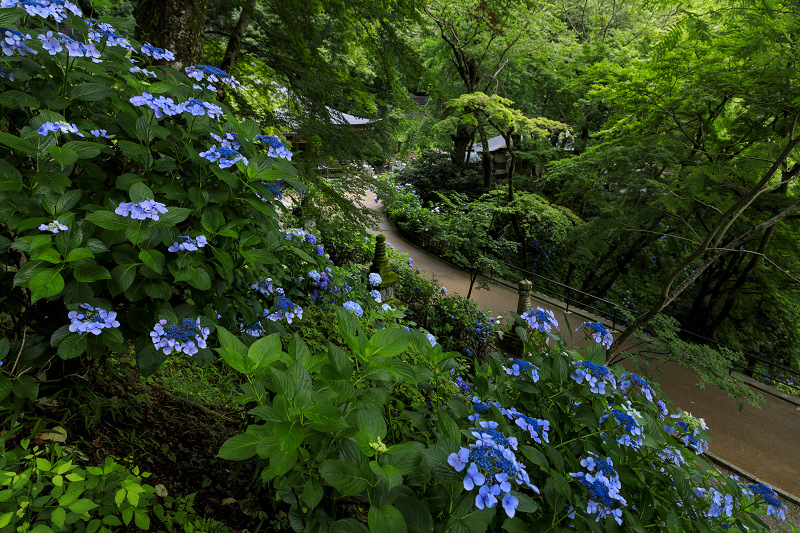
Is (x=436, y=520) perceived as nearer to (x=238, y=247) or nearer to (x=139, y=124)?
(x=238, y=247)

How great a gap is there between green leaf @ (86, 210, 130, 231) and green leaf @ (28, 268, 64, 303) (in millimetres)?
181

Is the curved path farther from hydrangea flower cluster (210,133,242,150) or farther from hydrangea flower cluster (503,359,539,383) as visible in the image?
hydrangea flower cluster (503,359,539,383)

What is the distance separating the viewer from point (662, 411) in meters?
1.76

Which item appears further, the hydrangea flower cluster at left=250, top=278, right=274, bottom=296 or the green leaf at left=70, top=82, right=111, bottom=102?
the hydrangea flower cluster at left=250, top=278, right=274, bottom=296

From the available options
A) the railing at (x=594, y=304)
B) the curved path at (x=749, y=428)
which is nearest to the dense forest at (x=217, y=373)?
the curved path at (x=749, y=428)

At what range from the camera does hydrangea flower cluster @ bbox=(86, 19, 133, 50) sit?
62.6 inches

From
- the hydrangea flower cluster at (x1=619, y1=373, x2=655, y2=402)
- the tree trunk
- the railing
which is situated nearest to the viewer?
the hydrangea flower cluster at (x1=619, y1=373, x2=655, y2=402)

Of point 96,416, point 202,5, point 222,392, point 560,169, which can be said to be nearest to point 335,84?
point 202,5

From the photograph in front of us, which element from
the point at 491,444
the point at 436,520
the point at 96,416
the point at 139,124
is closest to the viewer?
the point at 491,444

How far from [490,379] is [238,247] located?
47.4 inches

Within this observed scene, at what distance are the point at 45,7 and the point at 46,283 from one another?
39.7 inches

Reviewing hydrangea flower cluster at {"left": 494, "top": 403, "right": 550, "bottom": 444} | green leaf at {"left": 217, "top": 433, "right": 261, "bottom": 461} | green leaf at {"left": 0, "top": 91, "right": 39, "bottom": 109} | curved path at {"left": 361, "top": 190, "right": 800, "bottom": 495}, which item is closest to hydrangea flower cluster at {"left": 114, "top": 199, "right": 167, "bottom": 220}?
green leaf at {"left": 0, "top": 91, "right": 39, "bottom": 109}

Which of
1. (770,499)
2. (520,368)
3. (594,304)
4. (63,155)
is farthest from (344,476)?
(594,304)

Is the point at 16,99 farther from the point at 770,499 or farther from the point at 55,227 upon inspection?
the point at 770,499
